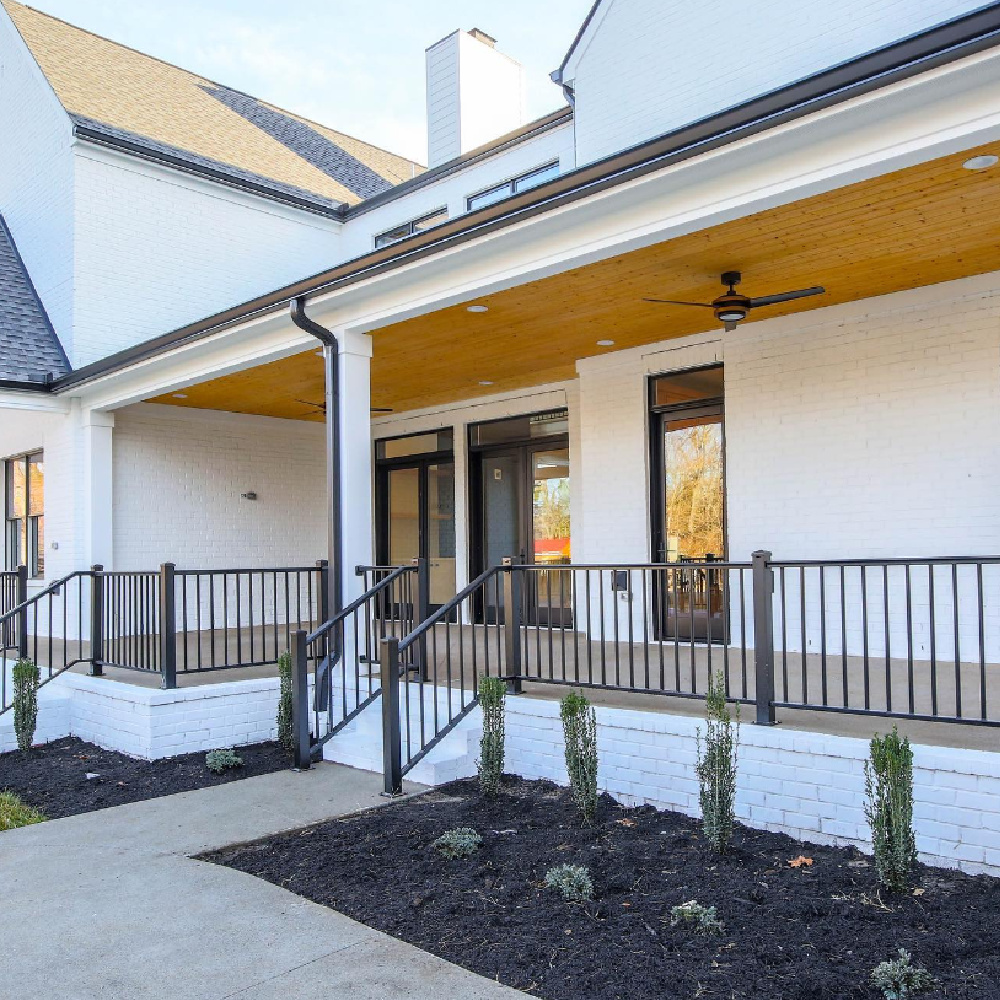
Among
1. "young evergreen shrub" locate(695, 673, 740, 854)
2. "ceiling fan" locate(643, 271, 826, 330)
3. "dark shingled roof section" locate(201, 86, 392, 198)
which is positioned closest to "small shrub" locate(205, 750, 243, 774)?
"young evergreen shrub" locate(695, 673, 740, 854)

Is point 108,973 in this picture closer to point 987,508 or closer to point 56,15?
point 987,508

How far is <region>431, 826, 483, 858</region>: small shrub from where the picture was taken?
4020mm

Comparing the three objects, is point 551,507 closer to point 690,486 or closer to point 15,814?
point 690,486

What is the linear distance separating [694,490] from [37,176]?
8811mm

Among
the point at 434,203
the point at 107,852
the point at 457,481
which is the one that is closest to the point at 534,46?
the point at 434,203

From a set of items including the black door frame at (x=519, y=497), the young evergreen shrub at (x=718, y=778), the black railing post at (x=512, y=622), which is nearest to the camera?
the young evergreen shrub at (x=718, y=778)

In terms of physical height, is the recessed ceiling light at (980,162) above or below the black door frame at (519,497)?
above

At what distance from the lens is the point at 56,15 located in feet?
41.7

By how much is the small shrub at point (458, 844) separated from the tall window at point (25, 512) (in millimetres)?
8385

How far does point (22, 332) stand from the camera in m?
10.0

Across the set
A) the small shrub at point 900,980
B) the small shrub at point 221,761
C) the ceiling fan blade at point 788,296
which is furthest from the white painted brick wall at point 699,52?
the small shrub at point 900,980

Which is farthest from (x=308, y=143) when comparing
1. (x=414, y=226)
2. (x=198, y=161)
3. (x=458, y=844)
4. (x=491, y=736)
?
(x=458, y=844)

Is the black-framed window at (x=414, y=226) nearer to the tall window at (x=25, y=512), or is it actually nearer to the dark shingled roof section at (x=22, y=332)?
the dark shingled roof section at (x=22, y=332)

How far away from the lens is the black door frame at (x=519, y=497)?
968 centimetres
